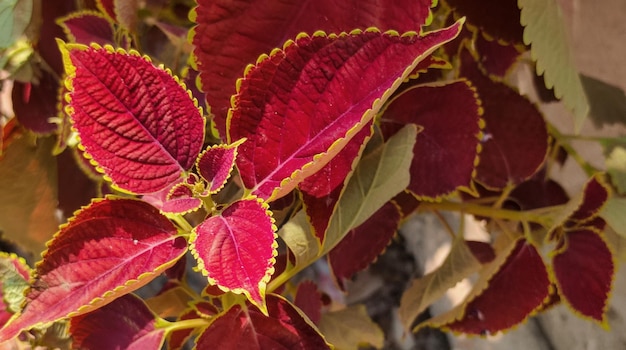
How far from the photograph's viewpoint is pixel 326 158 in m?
0.36

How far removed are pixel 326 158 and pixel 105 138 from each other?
0.46ft

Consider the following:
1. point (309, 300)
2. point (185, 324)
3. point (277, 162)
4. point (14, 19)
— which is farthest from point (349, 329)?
point (14, 19)

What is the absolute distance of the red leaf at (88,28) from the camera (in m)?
0.54

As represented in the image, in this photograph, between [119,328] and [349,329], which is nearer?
[119,328]

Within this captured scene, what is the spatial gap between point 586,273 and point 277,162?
37cm

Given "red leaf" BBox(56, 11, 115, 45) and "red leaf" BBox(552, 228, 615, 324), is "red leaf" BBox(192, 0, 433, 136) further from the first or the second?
"red leaf" BBox(552, 228, 615, 324)

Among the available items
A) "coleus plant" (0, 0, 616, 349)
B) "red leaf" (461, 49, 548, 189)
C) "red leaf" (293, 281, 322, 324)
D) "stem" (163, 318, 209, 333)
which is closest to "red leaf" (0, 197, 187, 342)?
"coleus plant" (0, 0, 616, 349)

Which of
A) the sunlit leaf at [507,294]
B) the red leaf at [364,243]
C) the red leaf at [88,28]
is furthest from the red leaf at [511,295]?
the red leaf at [88,28]

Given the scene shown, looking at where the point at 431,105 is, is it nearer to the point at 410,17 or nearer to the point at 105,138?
the point at 410,17

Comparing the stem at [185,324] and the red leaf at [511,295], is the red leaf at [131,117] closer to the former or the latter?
the stem at [185,324]

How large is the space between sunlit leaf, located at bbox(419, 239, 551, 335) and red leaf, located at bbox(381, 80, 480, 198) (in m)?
0.12

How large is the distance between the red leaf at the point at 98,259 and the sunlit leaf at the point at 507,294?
0.34m

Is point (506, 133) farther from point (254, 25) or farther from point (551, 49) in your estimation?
point (254, 25)

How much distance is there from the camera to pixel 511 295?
61 cm
